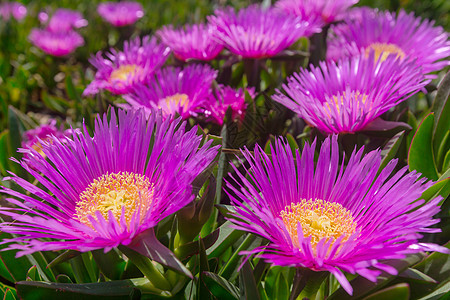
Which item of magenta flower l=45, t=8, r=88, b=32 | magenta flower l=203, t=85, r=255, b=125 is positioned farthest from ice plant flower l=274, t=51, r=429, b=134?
magenta flower l=45, t=8, r=88, b=32

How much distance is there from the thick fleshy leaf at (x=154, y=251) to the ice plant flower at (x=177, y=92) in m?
0.35

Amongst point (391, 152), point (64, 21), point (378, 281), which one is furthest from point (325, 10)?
point (64, 21)

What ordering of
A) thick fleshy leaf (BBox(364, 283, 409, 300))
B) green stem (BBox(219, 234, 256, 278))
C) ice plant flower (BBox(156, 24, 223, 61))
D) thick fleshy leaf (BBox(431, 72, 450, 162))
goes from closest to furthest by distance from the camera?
thick fleshy leaf (BBox(364, 283, 409, 300)) < green stem (BBox(219, 234, 256, 278)) < thick fleshy leaf (BBox(431, 72, 450, 162)) < ice plant flower (BBox(156, 24, 223, 61))

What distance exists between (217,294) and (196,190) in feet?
0.49

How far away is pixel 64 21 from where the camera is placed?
6.92ft

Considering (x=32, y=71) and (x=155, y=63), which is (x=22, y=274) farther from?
(x=32, y=71)

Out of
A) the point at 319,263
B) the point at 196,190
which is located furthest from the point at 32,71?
the point at 319,263

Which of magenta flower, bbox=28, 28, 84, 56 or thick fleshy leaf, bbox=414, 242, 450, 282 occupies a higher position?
magenta flower, bbox=28, 28, 84, 56

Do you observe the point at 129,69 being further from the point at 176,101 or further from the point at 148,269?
the point at 148,269

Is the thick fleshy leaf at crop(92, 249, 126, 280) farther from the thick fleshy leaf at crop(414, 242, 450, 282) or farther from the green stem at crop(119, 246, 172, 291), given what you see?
the thick fleshy leaf at crop(414, 242, 450, 282)

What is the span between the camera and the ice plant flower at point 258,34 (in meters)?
0.91

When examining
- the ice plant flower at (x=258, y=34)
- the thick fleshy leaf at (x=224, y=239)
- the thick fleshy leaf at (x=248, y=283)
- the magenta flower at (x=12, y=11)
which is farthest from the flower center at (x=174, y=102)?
the magenta flower at (x=12, y=11)

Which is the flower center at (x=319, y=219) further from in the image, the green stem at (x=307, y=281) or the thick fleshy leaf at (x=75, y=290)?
the thick fleshy leaf at (x=75, y=290)

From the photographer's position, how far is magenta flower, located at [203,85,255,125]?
0.84m
